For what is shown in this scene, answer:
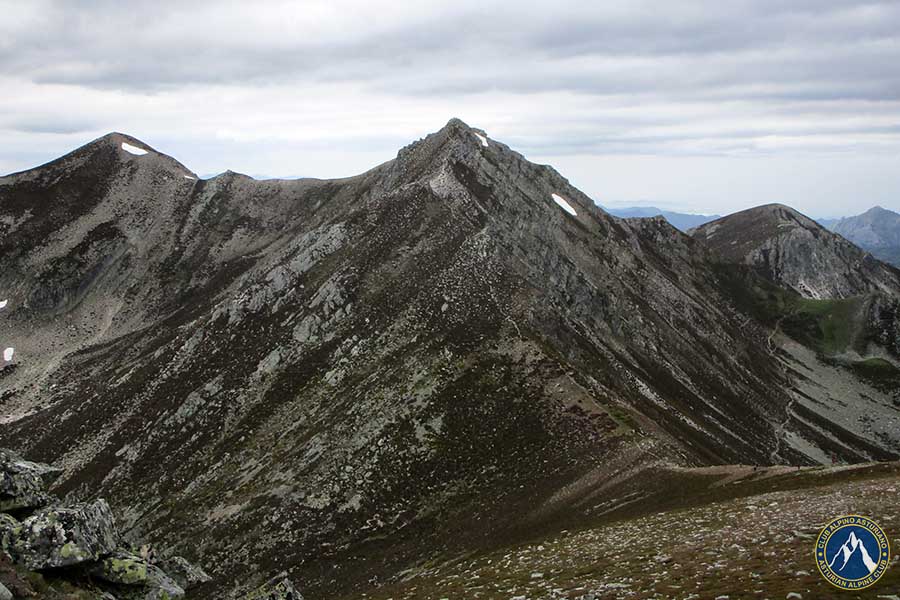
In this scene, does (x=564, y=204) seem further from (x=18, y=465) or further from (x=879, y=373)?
(x=18, y=465)

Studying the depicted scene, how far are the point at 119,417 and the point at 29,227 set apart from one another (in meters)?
91.3

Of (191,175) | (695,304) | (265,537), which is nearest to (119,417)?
(265,537)

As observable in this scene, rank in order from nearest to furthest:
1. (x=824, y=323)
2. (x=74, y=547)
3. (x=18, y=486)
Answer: (x=74, y=547)
(x=18, y=486)
(x=824, y=323)

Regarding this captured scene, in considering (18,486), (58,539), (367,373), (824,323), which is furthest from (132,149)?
(824,323)

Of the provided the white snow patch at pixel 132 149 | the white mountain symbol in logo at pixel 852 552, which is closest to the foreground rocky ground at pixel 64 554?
the white mountain symbol in logo at pixel 852 552

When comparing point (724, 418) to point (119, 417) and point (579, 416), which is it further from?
point (119, 417)

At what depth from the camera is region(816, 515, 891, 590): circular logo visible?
16391mm

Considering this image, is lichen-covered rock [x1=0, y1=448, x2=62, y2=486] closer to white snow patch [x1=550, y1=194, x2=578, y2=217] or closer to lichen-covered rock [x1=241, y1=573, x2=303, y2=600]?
lichen-covered rock [x1=241, y1=573, x2=303, y2=600]

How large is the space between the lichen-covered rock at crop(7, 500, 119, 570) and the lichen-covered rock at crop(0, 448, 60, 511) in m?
1.30

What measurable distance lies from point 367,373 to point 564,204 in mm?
79465

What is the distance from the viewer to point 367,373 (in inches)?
2360

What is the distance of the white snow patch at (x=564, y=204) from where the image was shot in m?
124

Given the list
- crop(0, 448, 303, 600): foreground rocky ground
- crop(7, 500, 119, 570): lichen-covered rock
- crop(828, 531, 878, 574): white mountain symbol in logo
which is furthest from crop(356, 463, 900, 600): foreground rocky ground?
crop(7, 500, 119, 570): lichen-covered rock

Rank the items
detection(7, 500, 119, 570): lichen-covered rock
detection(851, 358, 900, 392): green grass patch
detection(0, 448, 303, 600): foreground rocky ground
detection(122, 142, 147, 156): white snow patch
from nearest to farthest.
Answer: detection(0, 448, 303, 600): foreground rocky ground → detection(7, 500, 119, 570): lichen-covered rock → detection(851, 358, 900, 392): green grass patch → detection(122, 142, 147, 156): white snow patch
